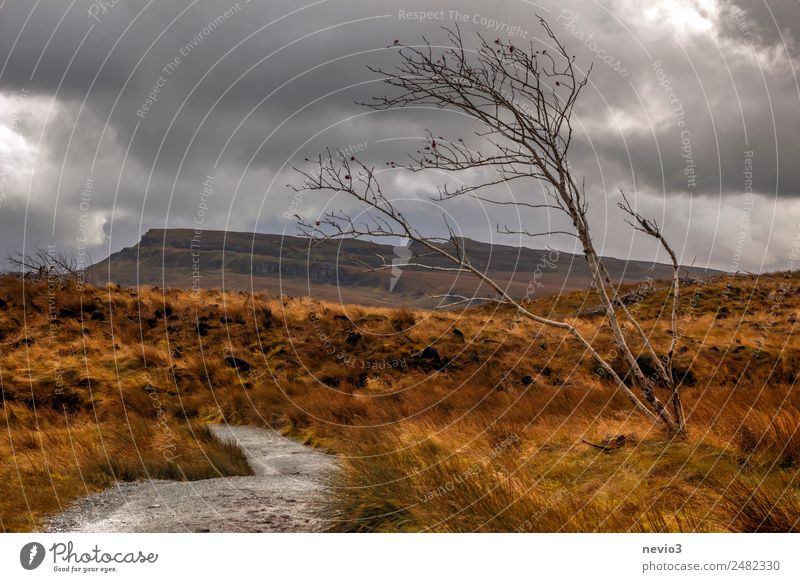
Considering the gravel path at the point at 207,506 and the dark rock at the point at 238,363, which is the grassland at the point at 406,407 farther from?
the gravel path at the point at 207,506

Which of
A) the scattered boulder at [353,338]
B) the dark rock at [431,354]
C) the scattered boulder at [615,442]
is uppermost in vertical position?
the scattered boulder at [353,338]

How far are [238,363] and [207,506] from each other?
10934mm

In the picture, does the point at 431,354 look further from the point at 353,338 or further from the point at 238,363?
the point at 238,363

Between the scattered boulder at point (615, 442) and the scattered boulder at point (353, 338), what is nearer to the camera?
the scattered boulder at point (615, 442)

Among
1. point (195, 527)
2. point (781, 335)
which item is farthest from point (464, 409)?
point (781, 335)

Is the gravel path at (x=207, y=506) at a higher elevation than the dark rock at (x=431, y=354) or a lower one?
lower

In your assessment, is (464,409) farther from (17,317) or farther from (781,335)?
(17,317)

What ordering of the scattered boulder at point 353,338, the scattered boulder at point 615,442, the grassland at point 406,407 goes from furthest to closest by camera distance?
the scattered boulder at point 353,338 < the scattered boulder at point 615,442 < the grassland at point 406,407
